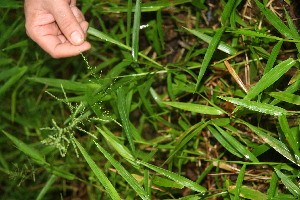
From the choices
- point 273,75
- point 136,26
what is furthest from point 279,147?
point 136,26

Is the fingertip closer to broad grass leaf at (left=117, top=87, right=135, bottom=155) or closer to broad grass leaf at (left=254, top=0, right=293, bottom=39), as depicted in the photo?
broad grass leaf at (left=117, top=87, right=135, bottom=155)

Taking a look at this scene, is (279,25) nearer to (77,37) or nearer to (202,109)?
(202,109)

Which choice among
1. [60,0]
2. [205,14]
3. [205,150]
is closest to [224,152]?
[205,150]

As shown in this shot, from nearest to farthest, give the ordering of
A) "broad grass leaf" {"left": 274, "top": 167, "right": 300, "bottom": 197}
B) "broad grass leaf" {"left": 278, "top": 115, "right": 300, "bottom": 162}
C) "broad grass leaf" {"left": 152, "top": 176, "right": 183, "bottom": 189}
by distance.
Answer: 1. "broad grass leaf" {"left": 278, "top": 115, "right": 300, "bottom": 162}
2. "broad grass leaf" {"left": 274, "top": 167, "right": 300, "bottom": 197}
3. "broad grass leaf" {"left": 152, "top": 176, "right": 183, "bottom": 189}

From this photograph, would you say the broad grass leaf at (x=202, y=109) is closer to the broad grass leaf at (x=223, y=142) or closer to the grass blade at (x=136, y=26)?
the broad grass leaf at (x=223, y=142)

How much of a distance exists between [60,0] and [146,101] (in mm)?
542

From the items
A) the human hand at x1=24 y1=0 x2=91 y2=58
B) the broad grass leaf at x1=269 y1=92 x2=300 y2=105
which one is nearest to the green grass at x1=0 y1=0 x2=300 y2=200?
the broad grass leaf at x1=269 y1=92 x2=300 y2=105

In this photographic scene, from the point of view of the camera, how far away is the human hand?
116 centimetres

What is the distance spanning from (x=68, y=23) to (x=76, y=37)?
6 centimetres

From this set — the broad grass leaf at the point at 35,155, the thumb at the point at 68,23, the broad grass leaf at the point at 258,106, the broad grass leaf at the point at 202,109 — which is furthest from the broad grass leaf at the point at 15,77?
the broad grass leaf at the point at 258,106

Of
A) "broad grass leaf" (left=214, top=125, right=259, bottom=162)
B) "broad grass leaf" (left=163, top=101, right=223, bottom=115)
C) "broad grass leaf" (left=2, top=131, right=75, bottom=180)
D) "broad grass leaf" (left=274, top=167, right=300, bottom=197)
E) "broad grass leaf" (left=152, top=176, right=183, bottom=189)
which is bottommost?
"broad grass leaf" (left=2, top=131, right=75, bottom=180)

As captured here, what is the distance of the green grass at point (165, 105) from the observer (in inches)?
44.7

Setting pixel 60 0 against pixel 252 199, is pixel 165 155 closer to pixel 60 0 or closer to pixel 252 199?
pixel 252 199

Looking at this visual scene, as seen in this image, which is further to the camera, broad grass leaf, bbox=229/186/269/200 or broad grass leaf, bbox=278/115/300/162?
broad grass leaf, bbox=229/186/269/200
